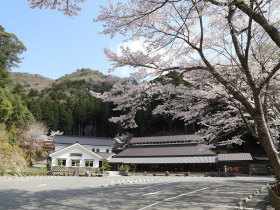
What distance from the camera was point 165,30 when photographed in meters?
6.02

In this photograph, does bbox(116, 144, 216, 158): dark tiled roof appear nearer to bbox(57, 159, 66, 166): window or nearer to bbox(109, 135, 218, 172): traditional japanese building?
bbox(109, 135, 218, 172): traditional japanese building

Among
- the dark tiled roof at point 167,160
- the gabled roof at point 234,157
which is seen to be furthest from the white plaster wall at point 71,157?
the gabled roof at point 234,157

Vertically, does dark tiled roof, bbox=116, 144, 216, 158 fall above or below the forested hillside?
below

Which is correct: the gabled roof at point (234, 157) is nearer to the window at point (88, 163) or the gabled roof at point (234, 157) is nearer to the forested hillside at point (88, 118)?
the window at point (88, 163)

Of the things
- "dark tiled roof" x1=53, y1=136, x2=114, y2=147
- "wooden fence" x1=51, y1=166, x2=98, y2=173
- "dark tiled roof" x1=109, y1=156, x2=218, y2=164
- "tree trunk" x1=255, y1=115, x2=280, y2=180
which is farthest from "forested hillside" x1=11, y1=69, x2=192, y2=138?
"tree trunk" x1=255, y1=115, x2=280, y2=180

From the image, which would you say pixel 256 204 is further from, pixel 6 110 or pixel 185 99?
pixel 6 110

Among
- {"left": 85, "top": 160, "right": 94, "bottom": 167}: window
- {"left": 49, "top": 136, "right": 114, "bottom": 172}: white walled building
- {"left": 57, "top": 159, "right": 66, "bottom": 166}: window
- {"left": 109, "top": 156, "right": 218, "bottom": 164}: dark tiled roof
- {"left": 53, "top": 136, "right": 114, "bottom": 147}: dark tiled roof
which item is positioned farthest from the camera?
{"left": 53, "top": 136, "right": 114, "bottom": 147}: dark tiled roof

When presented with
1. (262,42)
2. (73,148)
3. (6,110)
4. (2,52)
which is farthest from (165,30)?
(73,148)

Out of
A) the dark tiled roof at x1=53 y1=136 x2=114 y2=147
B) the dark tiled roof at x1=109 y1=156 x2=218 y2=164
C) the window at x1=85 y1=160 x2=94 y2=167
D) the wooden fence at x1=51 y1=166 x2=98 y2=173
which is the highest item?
the dark tiled roof at x1=53 y1=136 x2=114 y2=147

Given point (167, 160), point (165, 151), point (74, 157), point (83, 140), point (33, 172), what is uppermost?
point (83, 140)

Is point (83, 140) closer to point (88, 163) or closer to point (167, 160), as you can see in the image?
point (88, 163)

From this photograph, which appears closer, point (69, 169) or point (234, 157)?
point (234, 157)

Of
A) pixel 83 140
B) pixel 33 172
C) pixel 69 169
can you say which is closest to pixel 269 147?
Result: pixel 33 172

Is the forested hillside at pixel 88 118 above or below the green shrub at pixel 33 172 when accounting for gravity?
above
